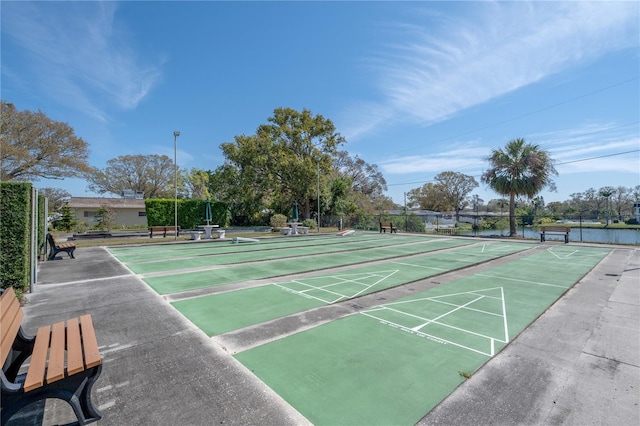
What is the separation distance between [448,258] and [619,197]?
83.2 meters

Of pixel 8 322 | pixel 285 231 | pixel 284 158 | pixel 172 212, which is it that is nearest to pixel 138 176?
pixel 172 212

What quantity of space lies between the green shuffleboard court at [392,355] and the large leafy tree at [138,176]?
1932 inches

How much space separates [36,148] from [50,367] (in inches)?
1361

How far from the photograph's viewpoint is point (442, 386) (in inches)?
126

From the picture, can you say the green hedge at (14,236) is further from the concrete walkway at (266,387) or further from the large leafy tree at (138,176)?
→ the large leafy tree at (138,176)

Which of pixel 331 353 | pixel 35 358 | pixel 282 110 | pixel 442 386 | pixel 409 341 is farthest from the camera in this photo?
pixel 282 110

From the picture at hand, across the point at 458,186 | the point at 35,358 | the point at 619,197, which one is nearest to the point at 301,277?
the point at 35,358

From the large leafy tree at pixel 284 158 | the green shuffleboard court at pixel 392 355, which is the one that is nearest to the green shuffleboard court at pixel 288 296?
the green shuffleboard court at pixel 392 355

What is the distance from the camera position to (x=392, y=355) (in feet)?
12.7

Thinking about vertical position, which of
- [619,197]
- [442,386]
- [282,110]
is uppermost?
[282,110]

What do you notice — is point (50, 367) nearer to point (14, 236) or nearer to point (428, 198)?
point (14, 236)

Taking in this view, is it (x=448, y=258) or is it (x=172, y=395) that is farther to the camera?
(x=448, y=258)

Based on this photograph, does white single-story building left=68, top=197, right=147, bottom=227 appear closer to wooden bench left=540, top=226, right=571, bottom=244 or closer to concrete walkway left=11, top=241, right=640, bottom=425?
concrete walkway left=11, top=241, right=640, bottom=425

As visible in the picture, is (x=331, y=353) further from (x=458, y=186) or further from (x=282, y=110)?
(x=458, y=186)
